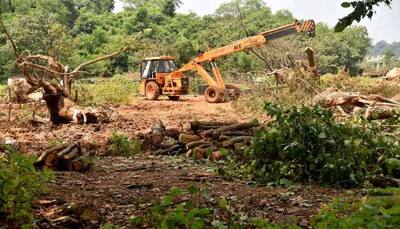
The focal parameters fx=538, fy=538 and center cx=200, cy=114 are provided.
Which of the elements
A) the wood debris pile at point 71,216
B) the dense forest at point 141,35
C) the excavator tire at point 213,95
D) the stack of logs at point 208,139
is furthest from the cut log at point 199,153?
the excavator tire at point 213,95

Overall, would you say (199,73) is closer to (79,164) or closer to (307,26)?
(307,26)

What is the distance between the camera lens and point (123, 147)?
326 inches

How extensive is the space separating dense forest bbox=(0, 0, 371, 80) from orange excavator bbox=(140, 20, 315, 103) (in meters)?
1.16

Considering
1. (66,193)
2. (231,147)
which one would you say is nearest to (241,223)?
(66,193)

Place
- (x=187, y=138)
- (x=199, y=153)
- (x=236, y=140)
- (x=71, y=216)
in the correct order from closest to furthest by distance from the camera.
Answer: (x=71, y=216)
(x=199, y=153)
(x=236, y=140)
(x=187, y=138)

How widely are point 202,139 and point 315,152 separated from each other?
9.09ft

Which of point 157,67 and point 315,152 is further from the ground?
point 157,67

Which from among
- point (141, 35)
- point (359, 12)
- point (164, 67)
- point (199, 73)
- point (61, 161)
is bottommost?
point (61, 161)

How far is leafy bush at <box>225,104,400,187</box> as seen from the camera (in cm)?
566

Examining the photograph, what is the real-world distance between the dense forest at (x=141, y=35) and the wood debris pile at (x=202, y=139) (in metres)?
8.57

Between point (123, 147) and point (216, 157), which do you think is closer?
point (216, 157)

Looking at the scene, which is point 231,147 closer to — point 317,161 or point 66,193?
point 317,161

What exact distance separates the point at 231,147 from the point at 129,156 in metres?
1.59

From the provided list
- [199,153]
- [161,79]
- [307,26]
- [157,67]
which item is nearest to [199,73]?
[161,79]
